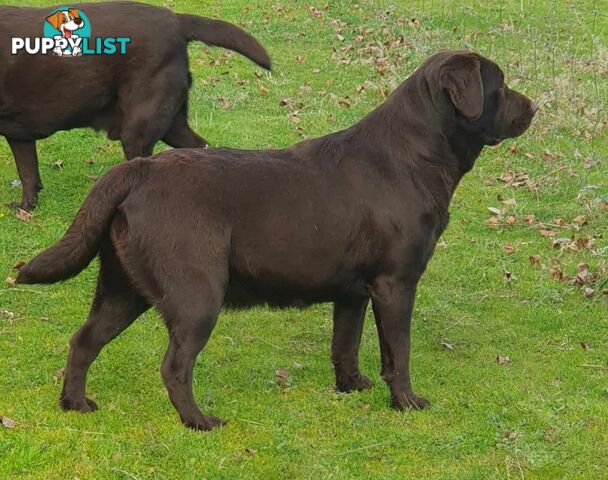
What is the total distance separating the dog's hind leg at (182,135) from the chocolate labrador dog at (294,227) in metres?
3.06

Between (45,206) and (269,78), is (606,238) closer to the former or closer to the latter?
(45,206)

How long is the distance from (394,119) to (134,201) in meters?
1.56

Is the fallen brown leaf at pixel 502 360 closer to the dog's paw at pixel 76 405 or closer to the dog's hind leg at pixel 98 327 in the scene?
the dog's hind leg at pixel 98 327

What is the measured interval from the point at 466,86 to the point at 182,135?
11.9 ft

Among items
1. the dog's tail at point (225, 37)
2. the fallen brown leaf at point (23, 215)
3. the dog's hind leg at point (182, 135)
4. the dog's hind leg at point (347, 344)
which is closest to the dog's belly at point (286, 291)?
the dog's hind leg at point (347, 344)

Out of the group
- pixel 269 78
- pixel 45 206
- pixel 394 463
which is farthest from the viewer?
pixel 269 78

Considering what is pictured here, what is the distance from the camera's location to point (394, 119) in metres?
5.63

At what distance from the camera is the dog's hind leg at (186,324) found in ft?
16.2

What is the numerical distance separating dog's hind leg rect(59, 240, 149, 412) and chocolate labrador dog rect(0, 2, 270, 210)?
2927 millimetres

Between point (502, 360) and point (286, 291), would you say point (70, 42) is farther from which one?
point (502, 360)

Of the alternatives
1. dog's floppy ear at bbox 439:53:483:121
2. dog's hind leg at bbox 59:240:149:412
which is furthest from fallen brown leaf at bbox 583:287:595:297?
dog's hind leg at bbox 59:240:149:412

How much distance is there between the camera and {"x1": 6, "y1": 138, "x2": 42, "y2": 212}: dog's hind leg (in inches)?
336

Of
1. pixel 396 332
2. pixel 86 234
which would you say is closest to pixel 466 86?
pixel 396 332

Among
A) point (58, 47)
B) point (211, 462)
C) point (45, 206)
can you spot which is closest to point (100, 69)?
point (58, 47)
